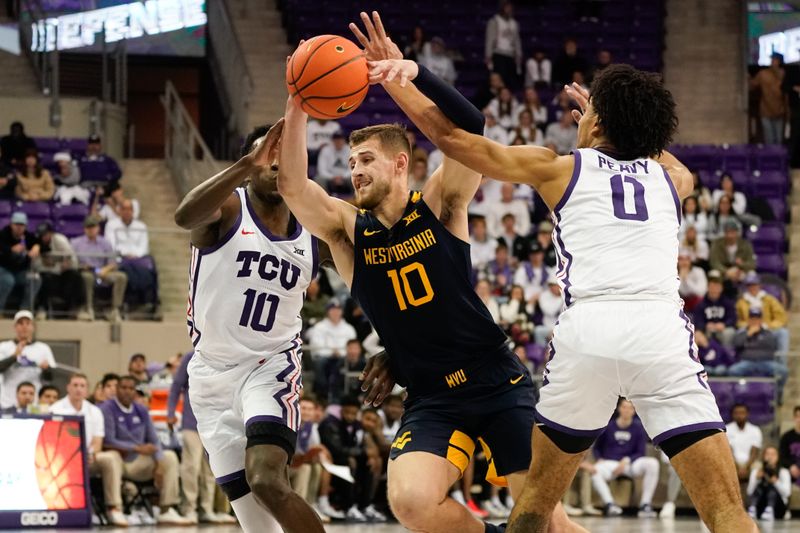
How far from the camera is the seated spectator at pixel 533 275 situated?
17188 mm

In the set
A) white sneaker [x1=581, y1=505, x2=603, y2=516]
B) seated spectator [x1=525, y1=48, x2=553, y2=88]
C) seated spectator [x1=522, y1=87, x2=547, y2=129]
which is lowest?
white sneaker [x1=581, y1=505, x2=603, y2=516]

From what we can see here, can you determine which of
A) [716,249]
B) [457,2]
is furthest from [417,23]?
[716,249]

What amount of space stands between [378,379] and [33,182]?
1292 centimetres

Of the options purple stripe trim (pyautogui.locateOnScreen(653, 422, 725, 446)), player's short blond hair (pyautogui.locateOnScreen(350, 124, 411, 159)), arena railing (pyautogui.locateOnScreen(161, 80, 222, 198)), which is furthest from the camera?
arena railing (pyautogui.locateOnScreen(161, 80, 222, 198))

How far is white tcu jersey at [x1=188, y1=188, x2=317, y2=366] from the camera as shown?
6766 mm

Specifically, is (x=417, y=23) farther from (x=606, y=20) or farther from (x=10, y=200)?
(x=10, y=200)

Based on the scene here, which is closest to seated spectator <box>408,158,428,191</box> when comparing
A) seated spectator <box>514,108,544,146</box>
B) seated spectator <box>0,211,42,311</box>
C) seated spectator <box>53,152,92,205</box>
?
seated spectator <box>514,108,544,146</box>

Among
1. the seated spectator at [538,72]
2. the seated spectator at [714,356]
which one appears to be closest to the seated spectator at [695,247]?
the seated spectator at [714,356]

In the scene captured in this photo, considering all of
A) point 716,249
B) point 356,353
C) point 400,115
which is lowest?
point 356,353

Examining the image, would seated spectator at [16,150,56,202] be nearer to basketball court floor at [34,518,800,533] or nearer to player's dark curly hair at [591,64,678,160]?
basketball court floor at [34,518,800,533]

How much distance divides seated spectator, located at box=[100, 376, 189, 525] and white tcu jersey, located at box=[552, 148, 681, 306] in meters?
8.97

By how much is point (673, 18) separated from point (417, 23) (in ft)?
17.4

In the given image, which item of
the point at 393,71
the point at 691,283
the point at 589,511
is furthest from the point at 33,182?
the point at 393,71

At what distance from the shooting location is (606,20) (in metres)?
24.6
